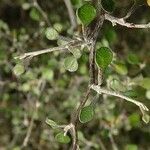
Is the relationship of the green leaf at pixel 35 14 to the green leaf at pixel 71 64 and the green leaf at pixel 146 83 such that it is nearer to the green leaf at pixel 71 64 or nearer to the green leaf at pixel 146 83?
the green leaf at pixel 146 83

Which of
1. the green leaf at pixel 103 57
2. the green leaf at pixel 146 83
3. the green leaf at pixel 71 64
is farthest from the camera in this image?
the green leaf at pixel 146 83

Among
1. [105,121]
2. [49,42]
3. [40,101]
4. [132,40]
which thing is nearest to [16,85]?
[40,101]

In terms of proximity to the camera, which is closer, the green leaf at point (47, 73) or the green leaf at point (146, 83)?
the green leaf at point (146, 83)

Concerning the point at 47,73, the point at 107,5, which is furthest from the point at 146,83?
the point at 107,5

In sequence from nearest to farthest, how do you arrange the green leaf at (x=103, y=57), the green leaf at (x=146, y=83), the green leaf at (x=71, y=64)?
1. the green leaf at (x=103, y=57)
2. the green leaf at (x=71, y=64)
3. the green leaf at (x=146, y=83)

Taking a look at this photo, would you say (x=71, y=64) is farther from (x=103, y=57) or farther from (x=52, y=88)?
(x=52, y=88)

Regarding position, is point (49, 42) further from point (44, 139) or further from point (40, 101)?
point (44, 139)

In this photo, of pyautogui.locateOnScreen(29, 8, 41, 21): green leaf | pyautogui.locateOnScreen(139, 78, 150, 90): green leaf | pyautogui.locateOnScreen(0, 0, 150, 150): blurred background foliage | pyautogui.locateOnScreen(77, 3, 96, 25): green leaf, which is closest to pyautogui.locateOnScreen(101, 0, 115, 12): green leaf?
pyautogui.locateOnScreen(77, 3, 96, 25): green leaf

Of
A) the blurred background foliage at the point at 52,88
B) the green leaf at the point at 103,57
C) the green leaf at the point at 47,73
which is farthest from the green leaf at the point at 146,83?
the green leaf at the point at 103,57
